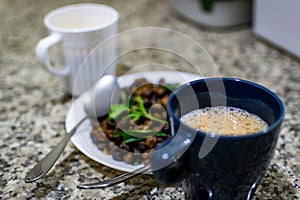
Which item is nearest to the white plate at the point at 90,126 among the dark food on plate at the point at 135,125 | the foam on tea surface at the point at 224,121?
the dark food on plate at the point at 135,125

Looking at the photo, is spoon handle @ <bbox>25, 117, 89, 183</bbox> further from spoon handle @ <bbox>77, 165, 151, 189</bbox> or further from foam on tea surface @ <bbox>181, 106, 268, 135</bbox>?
foam on tea surface @ <bbox>181, 106, 268, 135</bbox>

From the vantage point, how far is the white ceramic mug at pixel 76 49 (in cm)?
69

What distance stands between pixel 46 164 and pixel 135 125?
14cm

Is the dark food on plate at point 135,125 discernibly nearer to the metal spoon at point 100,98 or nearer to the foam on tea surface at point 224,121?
the metal spoon at point 100,98

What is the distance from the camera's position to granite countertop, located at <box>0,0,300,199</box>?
20.7 inches

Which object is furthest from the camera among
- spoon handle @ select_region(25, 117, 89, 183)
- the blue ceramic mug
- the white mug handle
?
the white mug handle

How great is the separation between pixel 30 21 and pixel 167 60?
17.4 inches

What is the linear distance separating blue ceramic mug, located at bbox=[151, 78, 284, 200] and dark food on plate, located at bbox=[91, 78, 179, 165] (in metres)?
0.12

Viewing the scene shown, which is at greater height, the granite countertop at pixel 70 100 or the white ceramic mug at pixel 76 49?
the white ceramic mug at pixel 76 49

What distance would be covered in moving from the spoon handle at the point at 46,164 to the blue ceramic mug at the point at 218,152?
0.63 ft

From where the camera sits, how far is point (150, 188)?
52 centimetres

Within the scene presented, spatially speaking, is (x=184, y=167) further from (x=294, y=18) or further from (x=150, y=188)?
(x=294, y=18)

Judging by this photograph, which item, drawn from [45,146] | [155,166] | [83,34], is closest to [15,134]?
[45,146]

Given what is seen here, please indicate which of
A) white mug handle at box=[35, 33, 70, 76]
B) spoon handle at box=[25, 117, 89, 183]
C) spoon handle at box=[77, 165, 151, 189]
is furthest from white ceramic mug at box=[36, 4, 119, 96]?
spoon handle at box=[77, 165, 151, 189]
